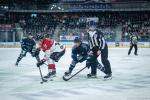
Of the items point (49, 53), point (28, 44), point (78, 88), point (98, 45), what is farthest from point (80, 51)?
point (28, 44)

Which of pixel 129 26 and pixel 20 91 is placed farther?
pixel 129 26

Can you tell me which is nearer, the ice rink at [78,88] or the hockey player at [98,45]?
the ice rink at [78,88]

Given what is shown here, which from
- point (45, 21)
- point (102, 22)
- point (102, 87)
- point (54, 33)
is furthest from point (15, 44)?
point (102, 87)

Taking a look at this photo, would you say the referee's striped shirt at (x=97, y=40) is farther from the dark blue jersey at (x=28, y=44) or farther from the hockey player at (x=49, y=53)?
the dark blue jersey at (x=28, y=44)

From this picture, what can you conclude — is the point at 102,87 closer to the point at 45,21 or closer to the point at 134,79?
the point at 134,79

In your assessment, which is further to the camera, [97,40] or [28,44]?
[28,44]

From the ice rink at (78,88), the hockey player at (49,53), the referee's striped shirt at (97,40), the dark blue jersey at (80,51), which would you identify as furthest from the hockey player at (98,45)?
the hockey player at (49,53)

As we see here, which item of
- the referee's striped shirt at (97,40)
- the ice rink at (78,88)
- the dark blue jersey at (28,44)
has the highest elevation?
the referee's striped shirt at (97,40)

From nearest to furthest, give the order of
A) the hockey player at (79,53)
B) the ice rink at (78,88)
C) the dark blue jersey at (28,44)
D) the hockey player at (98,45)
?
the ice rink at (78,88), the hockey player at (98,45), the hockey player at (79,53), the dark blue jersey at (28,44)

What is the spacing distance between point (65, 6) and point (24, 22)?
490 centimetres

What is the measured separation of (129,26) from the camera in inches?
1266

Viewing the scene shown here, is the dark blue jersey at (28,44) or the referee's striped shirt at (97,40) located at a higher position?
the referee's striped shirt at (97,40)

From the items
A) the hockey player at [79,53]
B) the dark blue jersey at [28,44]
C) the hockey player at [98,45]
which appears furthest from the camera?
the dark blue jersey at [28,44]

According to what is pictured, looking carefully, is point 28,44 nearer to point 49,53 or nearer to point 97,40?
point 49,53
